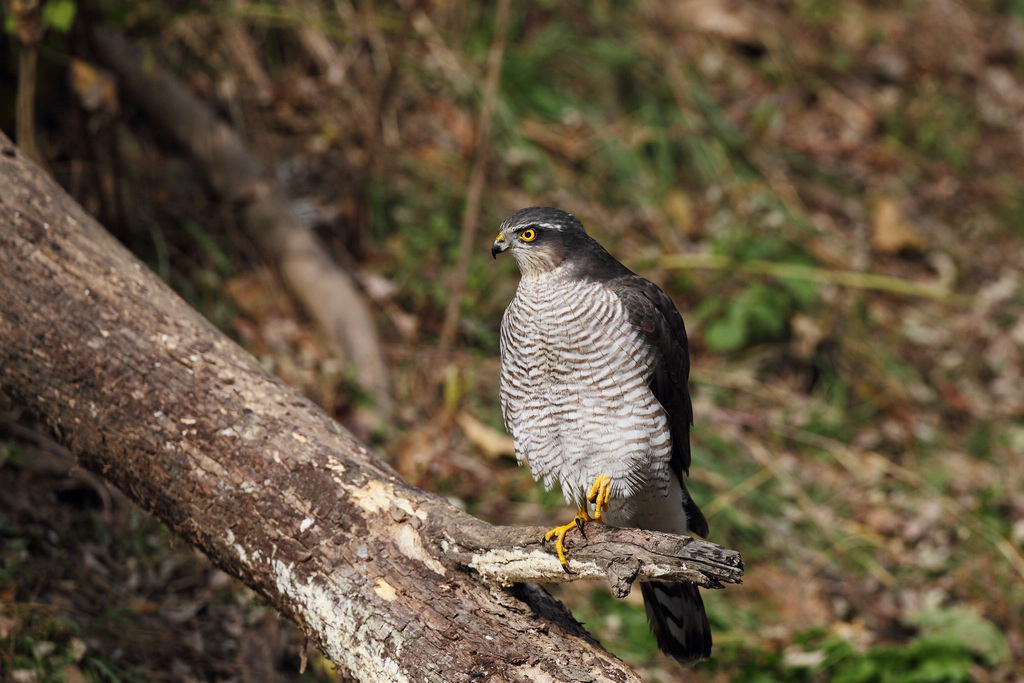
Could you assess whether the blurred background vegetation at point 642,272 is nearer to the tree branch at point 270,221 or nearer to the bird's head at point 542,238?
the tree branch at point 270,221

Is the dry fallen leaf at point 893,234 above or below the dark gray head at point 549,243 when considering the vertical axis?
below

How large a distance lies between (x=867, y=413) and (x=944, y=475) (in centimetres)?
69

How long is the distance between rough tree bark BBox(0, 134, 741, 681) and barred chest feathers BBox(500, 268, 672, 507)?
0.50 metres

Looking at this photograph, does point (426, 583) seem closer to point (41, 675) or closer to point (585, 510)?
point (585, 510)

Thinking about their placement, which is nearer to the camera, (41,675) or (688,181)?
(41,675)

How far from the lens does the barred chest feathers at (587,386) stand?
9.49 feet

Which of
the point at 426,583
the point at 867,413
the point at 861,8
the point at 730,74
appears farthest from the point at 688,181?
the point at 426,583

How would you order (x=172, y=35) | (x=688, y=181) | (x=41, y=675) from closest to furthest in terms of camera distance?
(x=41, y=675) → (x=172, y=35) → (x=688, y=181)

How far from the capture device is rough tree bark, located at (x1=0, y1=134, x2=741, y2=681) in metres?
2.44

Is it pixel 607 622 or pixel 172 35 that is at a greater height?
pixel 172 35

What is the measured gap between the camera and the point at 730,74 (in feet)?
27.4

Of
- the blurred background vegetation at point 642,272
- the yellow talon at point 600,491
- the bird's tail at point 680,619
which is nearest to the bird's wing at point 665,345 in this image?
the yellow talon at point 600,491

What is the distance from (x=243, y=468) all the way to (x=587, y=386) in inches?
44.8

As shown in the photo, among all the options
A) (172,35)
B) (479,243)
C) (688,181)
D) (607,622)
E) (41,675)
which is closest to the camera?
(41,675)
